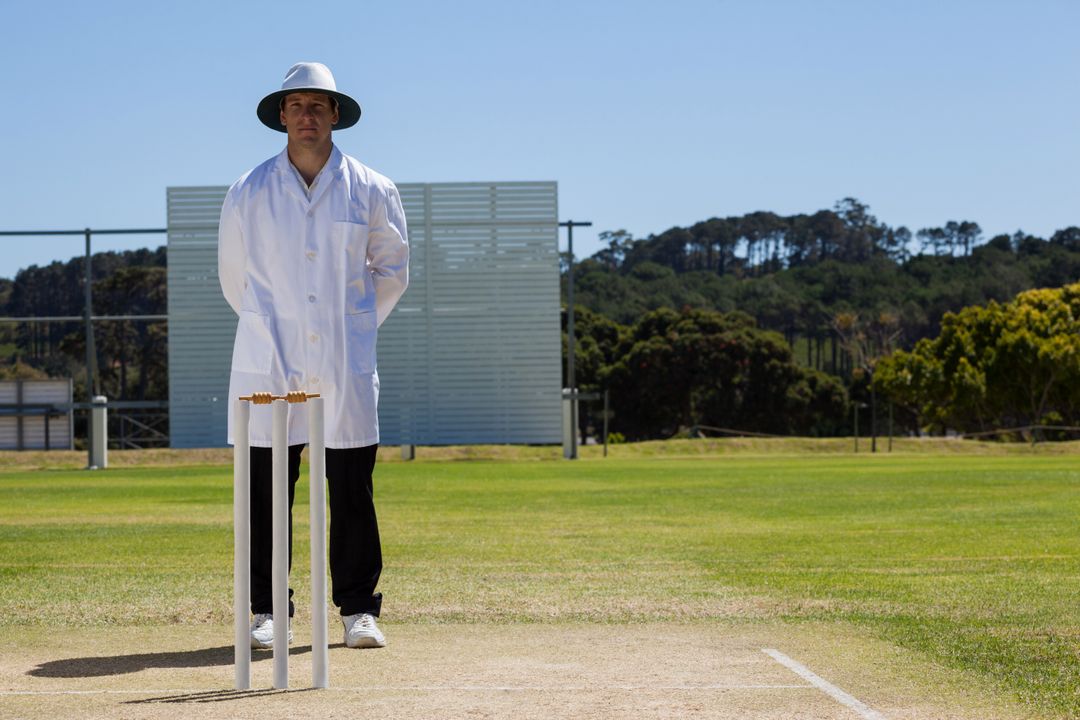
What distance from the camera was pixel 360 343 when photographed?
5539 mm

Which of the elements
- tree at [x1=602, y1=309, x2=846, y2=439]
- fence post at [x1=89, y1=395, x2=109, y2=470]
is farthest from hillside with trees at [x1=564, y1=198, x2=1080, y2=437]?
fence post at [x1=89, y1=395, x2=109, y2=470]

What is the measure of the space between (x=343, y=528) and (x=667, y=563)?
3.71m

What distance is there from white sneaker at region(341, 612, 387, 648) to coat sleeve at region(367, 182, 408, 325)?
110cm

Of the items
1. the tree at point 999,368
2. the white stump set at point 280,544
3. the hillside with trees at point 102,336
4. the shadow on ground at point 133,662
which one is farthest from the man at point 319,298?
the tree at point 999,368

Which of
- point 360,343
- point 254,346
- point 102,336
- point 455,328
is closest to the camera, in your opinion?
point 254,346

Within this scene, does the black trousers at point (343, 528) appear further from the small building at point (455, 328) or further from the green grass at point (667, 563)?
the small building at point (455, 328)

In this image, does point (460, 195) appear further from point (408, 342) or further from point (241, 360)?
point (241, 360)

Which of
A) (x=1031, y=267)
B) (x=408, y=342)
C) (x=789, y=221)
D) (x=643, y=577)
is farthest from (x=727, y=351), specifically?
(x=789, y=221)

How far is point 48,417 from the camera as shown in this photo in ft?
139

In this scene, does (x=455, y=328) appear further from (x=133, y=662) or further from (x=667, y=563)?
(x=133, y=662)

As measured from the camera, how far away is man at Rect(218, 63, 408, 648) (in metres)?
5.42

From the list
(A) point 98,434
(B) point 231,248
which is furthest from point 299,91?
(A) point 98,434

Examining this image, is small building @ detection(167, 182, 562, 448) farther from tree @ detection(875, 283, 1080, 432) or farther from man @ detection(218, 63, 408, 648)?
man @ detection(218, 63, 408, 648)

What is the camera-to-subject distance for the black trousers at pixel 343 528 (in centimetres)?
559
